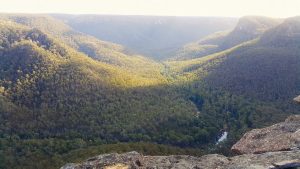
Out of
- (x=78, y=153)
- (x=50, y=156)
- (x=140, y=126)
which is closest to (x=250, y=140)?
(x=78, y=153)

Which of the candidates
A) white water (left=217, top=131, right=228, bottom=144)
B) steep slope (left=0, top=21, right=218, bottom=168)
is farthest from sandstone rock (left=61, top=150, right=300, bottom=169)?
white water (left=217, top=131, right=228, bottom=144)

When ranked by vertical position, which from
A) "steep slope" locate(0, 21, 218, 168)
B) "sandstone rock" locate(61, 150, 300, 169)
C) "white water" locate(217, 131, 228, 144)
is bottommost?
"white water" locate(217, 131, 228, 144)

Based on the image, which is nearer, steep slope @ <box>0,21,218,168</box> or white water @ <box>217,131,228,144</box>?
steep slope @ <box>0,21,218,168</box>

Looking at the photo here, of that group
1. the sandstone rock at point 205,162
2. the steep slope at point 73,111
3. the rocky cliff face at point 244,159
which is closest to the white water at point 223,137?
the steep slope at point 73,111

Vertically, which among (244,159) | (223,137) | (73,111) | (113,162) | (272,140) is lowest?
(223,137)

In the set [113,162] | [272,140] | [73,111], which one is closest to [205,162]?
[272,140]

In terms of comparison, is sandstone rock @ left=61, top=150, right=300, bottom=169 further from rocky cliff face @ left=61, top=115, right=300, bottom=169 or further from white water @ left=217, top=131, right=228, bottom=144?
white water @ left=217, top=131, right=228, bottom=144

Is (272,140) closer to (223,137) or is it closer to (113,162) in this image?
(113,162)
